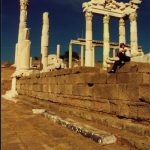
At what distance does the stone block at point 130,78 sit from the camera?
6.17 meters

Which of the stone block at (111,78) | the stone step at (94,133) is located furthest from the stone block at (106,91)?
the stone step at (94,133)

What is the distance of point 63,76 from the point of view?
10.6 metres

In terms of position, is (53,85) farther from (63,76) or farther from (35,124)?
(35,124)

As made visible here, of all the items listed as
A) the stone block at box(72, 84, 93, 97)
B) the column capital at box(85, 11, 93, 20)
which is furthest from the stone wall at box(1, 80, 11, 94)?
the stone block at box(72, 84, 93, 97)

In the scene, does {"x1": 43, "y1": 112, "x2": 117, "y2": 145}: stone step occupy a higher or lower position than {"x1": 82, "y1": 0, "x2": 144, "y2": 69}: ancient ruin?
lower

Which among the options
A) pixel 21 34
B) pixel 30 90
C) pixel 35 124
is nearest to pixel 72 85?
pixel 35 124

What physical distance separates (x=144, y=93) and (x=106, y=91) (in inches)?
69.3

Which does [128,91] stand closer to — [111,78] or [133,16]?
[111,78]

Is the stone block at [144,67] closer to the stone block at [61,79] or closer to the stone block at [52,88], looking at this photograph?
the stone block at [61,79]

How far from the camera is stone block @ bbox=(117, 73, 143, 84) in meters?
6.17

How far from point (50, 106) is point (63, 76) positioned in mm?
1854

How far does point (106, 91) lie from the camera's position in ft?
24.9

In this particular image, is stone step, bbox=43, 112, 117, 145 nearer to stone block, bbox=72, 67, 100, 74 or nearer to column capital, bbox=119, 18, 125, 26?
stone block, bbox=72, 67, 100, 74

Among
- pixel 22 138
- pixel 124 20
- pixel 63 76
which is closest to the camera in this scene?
pixel 22 138
